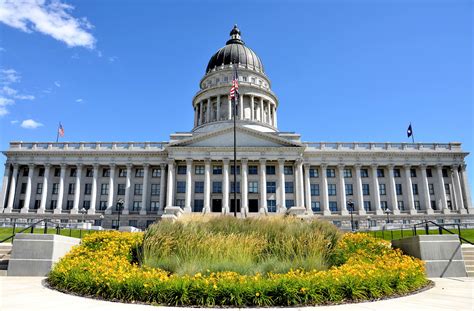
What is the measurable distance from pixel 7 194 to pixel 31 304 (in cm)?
6983

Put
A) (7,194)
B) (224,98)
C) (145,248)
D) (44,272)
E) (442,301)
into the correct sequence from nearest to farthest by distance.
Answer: (442,301) → (145,248) → (44,272) → (7,194) → (224,98)

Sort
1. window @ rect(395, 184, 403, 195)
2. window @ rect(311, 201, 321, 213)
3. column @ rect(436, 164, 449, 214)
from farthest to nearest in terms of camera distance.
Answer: window @ rect(395, 184, 403, 195) < window @ rect(311, 201, 321, 213) < column @ rect(436, 164, 449, 214)

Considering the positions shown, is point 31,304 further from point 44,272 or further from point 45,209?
point 45,209

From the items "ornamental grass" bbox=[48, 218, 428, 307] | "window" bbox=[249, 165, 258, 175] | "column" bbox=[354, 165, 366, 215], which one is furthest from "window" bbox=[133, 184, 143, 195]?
"ornamental grass" bbox=[48, 218, 428, 307]

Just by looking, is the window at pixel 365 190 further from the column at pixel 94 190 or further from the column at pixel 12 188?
the column at pixel 12 188

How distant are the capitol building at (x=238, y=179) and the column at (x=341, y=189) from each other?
0.64 feet

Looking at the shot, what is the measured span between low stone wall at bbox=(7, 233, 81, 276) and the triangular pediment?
47280 millimetres

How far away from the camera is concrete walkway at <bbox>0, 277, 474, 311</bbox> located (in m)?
8.03

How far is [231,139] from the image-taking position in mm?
62156

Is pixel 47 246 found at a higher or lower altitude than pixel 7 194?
lower

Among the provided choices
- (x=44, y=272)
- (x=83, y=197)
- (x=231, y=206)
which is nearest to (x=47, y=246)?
(x=44, y=272)

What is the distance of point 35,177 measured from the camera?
6625 cm

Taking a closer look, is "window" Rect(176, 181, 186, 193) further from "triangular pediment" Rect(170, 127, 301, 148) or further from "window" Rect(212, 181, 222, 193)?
"triangular pediment" Rect(170, 127, 301, 148)

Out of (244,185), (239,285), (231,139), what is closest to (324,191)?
(244,185)
